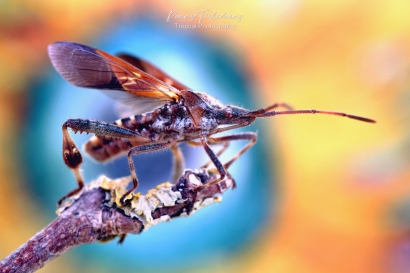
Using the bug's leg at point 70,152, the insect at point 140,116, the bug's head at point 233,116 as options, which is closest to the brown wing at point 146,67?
the insect at point 140,116

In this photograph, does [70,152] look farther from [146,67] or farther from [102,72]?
[146,67]

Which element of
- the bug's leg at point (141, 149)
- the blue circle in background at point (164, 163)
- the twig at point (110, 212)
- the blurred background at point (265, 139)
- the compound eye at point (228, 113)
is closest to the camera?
the twig at point (110, 212)

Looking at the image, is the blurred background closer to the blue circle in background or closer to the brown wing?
the blue circle in background

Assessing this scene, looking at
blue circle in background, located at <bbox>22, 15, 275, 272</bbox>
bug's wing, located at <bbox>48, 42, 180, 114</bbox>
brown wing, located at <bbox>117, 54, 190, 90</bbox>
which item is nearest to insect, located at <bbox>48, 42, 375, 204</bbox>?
bug's wing, located at <bbox>48, 42, 180, 114</bbox>

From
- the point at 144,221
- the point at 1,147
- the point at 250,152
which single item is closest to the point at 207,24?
the point at 250,152

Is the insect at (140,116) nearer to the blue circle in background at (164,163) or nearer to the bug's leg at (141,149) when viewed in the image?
the bug's leg at (141,149)
